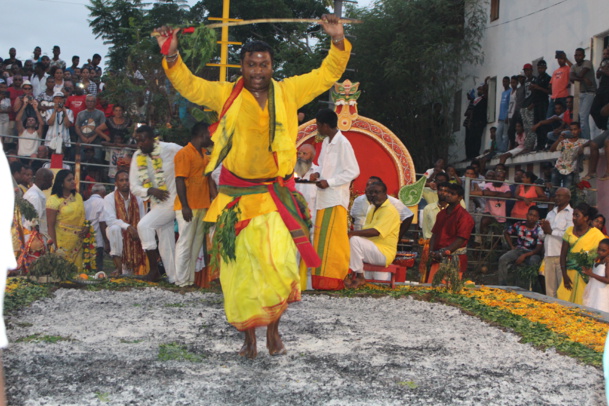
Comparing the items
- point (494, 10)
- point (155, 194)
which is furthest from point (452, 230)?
point (494, 10)

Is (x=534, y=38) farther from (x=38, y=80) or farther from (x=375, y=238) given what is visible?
(x=38, y=80)

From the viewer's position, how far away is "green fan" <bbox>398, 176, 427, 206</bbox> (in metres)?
13.2

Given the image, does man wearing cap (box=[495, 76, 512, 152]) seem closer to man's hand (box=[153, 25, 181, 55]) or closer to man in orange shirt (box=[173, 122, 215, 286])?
man in orange shirt (box=[173, 122, 215, 286])

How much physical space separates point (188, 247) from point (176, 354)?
4124 millimetres

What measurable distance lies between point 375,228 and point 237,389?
5.59 meters

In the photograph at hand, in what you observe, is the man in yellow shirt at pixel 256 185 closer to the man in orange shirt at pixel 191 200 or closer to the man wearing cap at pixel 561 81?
the man in orange shirt at pixel 191 200

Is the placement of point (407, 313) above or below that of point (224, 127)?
below

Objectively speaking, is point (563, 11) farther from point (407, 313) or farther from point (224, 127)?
point (224, 127)

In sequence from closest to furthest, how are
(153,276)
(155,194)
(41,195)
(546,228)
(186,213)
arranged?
(186,213), (155,194), (153,276), (41,195), (546,228)

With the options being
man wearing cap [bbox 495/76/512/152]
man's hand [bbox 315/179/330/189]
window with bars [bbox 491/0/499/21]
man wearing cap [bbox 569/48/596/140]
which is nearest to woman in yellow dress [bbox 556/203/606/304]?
man's hand [bbox 315/179/330/189]

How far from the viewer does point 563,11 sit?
17922 mm

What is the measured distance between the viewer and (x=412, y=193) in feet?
43.4

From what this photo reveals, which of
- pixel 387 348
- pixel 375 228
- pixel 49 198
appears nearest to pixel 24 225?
pixel 49 198

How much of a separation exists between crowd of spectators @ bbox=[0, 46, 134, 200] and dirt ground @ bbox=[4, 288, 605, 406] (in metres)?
7.53
